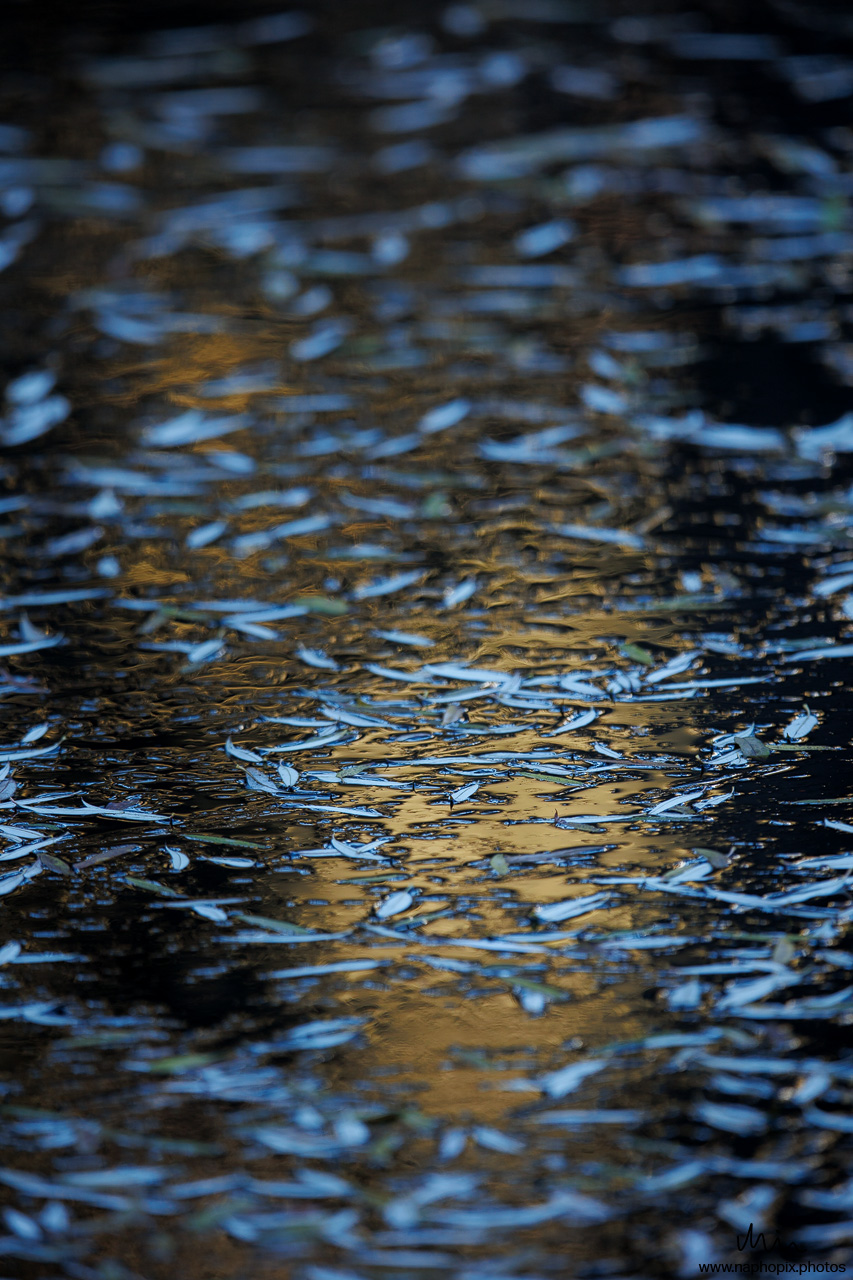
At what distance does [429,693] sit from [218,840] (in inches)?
12.8

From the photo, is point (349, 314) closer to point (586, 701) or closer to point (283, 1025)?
point (586, 701)

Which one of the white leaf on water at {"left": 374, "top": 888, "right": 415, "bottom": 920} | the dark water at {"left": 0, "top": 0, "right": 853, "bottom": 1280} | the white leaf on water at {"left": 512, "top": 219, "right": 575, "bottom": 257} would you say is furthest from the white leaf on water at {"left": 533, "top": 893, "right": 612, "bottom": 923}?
the white leaf on water at {"left": 512, "top": 219, "right": 575, "bottom": 257}

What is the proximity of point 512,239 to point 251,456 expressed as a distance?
3.02 feet

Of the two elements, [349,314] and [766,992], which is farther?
[349,314]

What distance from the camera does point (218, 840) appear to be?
53.9 inches

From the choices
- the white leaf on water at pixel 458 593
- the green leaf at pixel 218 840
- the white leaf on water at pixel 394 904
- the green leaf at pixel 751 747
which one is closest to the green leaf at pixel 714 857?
the green leaf at pixel 751 747

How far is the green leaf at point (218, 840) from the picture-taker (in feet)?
4.47

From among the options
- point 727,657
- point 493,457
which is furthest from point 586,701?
point 493,457

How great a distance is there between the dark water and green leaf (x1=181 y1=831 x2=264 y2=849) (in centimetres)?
1

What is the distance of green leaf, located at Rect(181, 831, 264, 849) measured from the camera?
1361mm

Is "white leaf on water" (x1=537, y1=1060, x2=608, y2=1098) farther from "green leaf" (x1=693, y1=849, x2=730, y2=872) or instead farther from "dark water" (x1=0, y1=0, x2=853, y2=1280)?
"green leaf" (x1=693, y1=849, x2=730, y2=872)

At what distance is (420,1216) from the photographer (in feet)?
3.21

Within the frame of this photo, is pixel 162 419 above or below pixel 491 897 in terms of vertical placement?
above

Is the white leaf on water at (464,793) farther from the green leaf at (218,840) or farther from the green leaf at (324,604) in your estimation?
the green leaf at (324,604)
